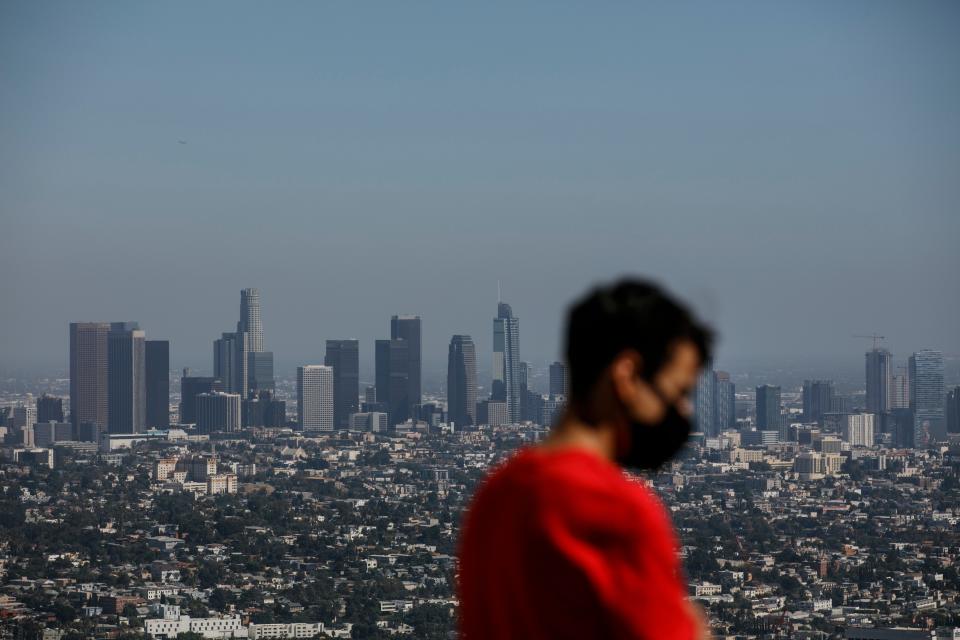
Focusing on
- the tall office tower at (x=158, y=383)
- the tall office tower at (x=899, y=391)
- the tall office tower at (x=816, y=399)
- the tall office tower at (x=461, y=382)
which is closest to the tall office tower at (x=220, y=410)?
the tall office tower at (x=158, y=383)

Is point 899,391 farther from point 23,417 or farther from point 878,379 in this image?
point 23,417

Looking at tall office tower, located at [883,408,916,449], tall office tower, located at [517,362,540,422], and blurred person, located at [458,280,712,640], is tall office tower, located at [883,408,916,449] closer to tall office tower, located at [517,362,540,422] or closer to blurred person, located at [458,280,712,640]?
tall office tower, located at [517,362,540,422]

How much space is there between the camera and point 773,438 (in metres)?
57.8

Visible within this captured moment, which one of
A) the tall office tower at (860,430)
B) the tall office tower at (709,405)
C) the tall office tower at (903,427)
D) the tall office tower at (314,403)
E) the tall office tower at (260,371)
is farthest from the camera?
the tall office tower at (260,371)

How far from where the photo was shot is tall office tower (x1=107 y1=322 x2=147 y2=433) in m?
60.6

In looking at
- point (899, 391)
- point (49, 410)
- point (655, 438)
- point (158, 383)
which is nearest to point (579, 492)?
point (655, 438)

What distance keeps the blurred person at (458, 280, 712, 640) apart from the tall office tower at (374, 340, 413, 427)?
65097 millimetres

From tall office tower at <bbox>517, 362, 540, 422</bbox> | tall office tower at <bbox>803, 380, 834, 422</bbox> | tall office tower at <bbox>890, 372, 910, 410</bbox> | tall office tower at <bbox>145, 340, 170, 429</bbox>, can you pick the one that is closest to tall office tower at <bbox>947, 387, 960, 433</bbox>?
tall office tower at <bbox>890, 372, 910, 410</bbox>

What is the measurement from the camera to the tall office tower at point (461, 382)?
64688 millimetres

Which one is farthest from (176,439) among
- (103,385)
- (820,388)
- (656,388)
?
(656,388)

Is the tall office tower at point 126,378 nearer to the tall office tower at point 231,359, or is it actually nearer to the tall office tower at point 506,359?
the tall office tower at point 231,359

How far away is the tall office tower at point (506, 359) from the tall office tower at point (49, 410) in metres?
15.6

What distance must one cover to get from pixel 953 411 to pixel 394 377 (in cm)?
2232

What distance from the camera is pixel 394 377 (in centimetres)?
6825
